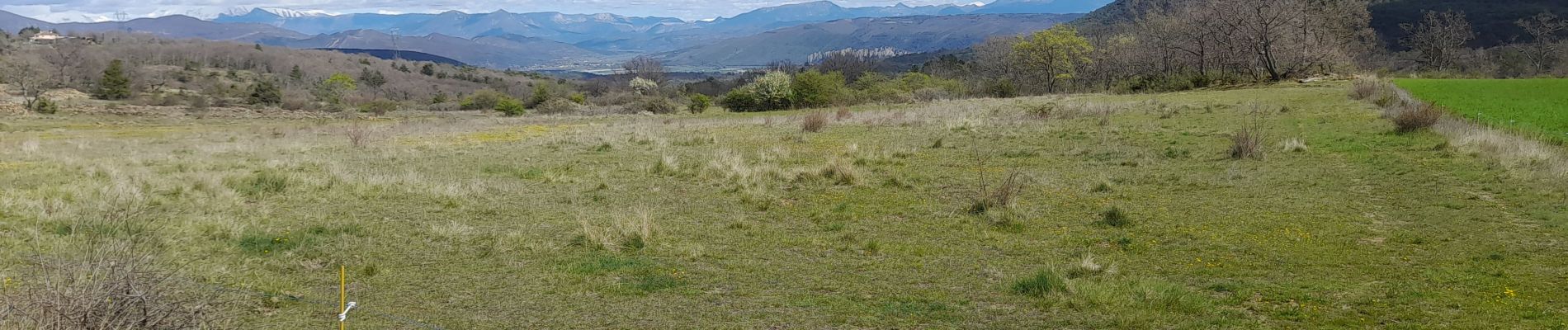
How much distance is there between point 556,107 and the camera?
5322 centimetres

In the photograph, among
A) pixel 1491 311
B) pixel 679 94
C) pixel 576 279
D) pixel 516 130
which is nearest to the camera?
pixel 1491 311

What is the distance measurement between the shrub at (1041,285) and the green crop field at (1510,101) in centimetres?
1344

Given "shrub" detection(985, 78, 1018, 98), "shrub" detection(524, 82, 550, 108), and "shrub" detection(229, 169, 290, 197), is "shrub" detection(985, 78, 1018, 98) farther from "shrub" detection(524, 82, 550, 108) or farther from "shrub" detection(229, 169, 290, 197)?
"shrub" detection(229, 169, 290, 197)

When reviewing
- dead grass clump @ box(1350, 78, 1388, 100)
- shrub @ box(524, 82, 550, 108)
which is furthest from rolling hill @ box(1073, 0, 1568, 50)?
shrub @ box(524, 82, 550, 108)

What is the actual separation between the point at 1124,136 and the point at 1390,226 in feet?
34.4

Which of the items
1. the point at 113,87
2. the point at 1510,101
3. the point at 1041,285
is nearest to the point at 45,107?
the point at 113,87

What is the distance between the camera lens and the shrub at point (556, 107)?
5072 cm

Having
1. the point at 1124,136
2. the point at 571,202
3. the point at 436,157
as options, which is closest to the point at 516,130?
the point at 436,157

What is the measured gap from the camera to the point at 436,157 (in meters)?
17.8

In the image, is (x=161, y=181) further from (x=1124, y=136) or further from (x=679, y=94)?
(x=679, y=94)

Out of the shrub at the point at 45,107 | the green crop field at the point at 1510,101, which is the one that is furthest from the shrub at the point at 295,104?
the green crop field at the point at 1510,101

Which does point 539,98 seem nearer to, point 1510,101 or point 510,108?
point 510,108

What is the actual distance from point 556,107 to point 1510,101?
154 ft

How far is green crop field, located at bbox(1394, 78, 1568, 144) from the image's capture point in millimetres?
16562
